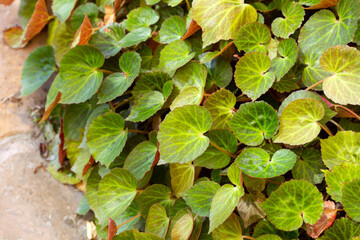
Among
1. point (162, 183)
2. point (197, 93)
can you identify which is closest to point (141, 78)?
point (197, 93)

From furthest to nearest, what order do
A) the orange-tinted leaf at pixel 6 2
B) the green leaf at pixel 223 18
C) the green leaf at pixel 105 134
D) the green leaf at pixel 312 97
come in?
1. the orange-tinted leaf at pixel 6 2
2. the green leaf at pixel 105 134
3. the green leaf at pixel 223 18
4. the green leaf at pixel 312 97

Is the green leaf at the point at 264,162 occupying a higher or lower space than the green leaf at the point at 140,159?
higher

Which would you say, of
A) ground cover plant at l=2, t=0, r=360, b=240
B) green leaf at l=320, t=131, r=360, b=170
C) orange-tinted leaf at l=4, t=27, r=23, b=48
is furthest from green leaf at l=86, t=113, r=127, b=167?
orange-tinted leaf at l=4, t=27, r=23, b=48

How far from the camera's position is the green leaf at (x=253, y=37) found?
0.88 metres

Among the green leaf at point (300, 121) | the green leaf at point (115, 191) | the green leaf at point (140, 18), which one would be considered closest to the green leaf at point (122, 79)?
the green leaf at point (140, 18)

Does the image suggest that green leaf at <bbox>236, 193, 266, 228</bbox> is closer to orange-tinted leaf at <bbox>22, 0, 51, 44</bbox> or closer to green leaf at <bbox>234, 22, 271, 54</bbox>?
green leaf at <bbox>234, 22, 271, 54</bbox>

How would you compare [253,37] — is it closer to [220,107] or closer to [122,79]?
[220,107]

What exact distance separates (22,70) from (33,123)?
0.23 meters

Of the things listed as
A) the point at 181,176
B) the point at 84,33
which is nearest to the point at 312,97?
the point at 181,176

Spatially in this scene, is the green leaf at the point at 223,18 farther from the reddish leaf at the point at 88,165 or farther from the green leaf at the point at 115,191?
the reddish leaf at the point at 88,165

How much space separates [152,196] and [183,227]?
168mm

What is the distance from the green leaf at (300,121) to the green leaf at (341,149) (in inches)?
1.5

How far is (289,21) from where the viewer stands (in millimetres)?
894

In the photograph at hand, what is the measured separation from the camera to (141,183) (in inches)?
39.7
